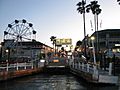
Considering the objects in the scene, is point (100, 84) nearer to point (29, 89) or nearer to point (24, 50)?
point (29, 89)

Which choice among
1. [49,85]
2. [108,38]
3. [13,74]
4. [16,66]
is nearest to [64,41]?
[108,38]

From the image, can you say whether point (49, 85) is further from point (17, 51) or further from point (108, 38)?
point (108, 38)

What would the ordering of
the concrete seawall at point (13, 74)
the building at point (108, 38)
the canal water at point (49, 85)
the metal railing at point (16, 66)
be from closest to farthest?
the canal water at point (49, 85) < the concrete seawall at point (13, 74) < the metal railing at point (16, 66) < the building at point (108, 38)

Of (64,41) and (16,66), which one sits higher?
(64,41)

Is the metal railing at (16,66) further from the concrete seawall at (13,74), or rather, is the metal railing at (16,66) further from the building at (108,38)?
the building at (108,38)

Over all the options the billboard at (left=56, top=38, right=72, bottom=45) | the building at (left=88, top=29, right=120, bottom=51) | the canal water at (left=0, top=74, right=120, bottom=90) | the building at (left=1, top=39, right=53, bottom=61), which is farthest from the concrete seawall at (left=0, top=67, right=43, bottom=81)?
the building at (left=88, top=29, right=120, bottom=51)

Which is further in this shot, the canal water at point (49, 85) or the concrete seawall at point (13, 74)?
the concrete seawall at point (13, 74)

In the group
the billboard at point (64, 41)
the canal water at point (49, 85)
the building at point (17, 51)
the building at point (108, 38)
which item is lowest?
the canal water at point (49, 85)

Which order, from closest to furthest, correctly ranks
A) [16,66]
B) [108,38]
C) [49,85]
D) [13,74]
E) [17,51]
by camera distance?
[49,85]
[13,74]
[16,66]
[17,51]
[108,38]

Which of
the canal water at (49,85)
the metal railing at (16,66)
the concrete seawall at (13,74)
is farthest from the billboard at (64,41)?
the canal water at (49,85)

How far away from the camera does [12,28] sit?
271 ft

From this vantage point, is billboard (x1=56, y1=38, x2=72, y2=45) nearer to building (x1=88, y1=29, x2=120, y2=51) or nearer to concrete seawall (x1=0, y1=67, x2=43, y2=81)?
building (x1=88, y1=29, x2=120, y2=51)

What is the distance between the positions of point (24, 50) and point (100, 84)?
10800 centimetres

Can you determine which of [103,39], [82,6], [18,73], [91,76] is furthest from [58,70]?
[103,39]
